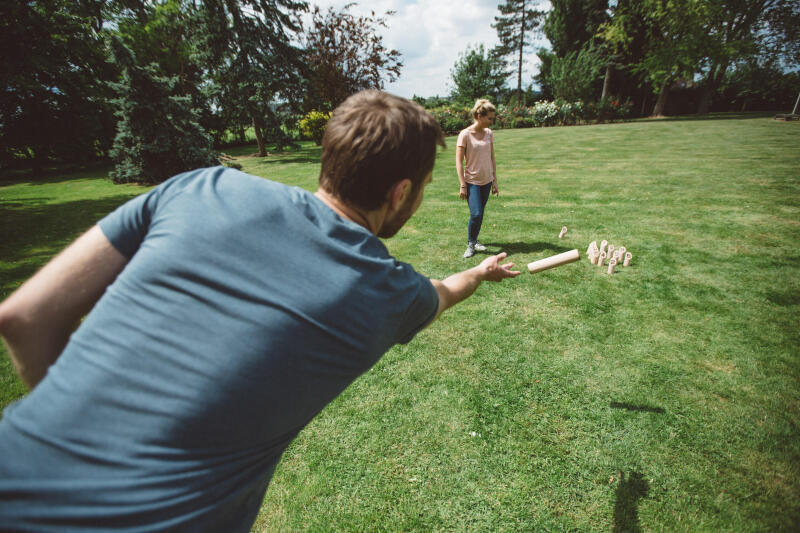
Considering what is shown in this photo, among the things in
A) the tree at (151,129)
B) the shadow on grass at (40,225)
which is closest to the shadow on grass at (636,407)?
the shadow on grass at (40,225)

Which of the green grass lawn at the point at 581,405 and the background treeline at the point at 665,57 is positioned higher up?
the background treeline at the point at 665,57

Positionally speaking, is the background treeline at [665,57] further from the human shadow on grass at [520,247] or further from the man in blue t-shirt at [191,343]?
the man in blue t-shirt at [191,343]

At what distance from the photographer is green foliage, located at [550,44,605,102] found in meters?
30.6

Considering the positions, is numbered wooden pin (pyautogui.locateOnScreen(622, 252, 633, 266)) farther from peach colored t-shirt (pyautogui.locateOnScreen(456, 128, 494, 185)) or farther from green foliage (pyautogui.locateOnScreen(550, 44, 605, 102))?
green foliage (pyautogui.locateOnScreen(550, 44, 605, 102))

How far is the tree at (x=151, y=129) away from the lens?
41.7 feet

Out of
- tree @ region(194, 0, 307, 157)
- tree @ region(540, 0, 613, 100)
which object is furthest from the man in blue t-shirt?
tree @ region(540, 0, 613, 100)

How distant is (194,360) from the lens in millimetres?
858

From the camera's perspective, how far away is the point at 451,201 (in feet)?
31.1

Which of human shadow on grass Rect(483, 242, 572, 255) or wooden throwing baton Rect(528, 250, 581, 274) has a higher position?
wooden throwing baton Rect(528, 250, 581, 274)

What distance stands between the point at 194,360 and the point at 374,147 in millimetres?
841

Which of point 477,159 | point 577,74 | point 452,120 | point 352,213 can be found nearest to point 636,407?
point 352,213

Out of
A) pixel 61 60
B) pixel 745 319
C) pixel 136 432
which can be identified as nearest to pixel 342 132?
pixel 136 432

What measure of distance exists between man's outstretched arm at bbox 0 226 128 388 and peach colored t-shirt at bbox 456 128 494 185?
504 cm

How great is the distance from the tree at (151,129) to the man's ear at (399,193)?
16055 mm
